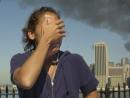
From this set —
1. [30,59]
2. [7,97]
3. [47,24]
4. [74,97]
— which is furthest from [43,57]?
[7,97]

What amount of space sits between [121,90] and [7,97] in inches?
154

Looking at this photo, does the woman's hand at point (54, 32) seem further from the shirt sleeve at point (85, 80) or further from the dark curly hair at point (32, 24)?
the shirt sleeve at point (85, 80)

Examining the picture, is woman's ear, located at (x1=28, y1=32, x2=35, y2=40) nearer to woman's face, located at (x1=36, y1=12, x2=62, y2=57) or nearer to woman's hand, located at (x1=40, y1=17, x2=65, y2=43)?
woman's face, located at (x1=36, y1=12, x2=62, y2=57)

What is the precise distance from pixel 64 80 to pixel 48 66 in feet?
0.41

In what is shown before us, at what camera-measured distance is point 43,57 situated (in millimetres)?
1984

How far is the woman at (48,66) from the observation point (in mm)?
1992

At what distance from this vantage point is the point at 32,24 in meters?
2.33

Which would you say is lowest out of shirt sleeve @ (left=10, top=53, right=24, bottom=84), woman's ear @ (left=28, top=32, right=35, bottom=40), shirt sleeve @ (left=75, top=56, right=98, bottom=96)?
shirt sleeve @ (left=75, top=56, right=98, bottom=96)

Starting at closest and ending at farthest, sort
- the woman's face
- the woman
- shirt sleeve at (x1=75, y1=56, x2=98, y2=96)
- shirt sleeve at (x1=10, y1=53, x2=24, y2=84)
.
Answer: the woman, the woman's face, shirt sleeve at (x1=10, y1=53, x2=24, y2=84), shirt sleeve at (x1=75, y1=56, x2=98, y2=96)

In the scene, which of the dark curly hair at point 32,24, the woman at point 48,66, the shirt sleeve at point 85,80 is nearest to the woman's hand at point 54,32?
the woman at point 48,66

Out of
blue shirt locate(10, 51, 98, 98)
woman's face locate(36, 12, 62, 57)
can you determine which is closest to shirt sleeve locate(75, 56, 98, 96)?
blue shirt locate(10, 51, 98, 98)

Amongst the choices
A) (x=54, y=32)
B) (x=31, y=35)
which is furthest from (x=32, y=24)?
(x=54, y=32)

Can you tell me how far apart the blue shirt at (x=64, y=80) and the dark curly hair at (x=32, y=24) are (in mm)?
81

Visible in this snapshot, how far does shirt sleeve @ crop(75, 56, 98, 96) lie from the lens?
235 cm
